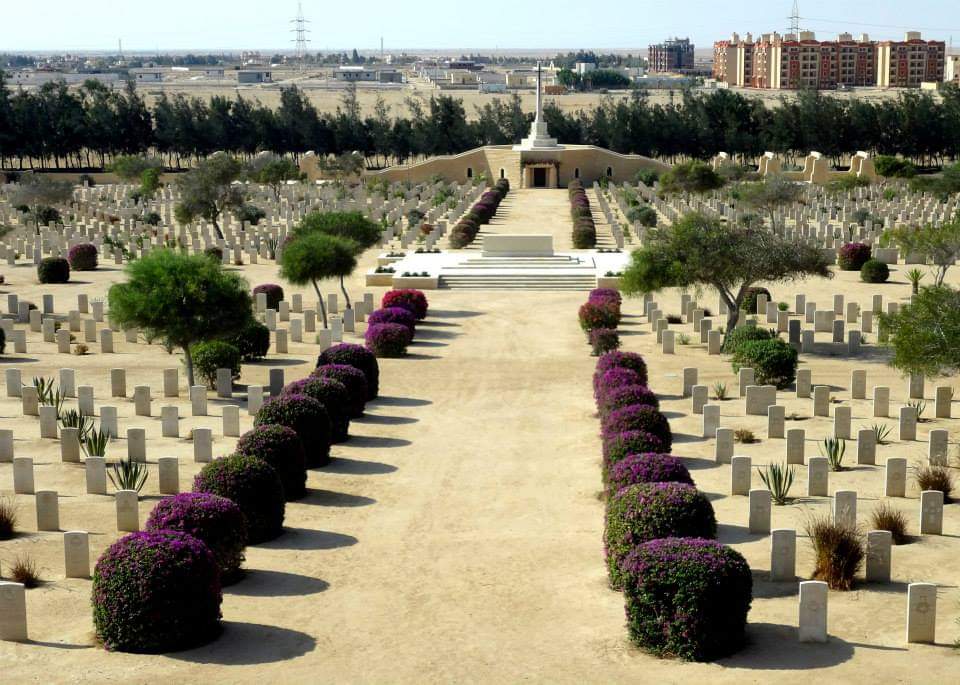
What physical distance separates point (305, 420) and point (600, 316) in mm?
12870

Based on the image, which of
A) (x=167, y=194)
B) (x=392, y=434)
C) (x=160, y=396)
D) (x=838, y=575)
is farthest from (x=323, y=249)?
(x=167, y=194)

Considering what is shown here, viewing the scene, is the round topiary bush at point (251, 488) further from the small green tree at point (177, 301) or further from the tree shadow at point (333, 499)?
the small green tree at point (177, 301)

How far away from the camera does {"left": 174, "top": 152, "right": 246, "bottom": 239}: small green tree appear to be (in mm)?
47625

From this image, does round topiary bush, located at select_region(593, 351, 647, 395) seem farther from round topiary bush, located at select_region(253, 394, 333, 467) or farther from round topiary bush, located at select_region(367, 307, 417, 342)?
round topiary bush, located at select_region(367, 307, 417, 342)

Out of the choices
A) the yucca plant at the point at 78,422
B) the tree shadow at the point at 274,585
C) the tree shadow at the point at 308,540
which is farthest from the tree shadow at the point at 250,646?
the yucca plant at the point at 78,422

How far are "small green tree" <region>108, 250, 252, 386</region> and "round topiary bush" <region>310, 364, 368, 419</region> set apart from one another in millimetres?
2955

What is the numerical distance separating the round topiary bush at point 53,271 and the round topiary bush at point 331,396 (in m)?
20.9

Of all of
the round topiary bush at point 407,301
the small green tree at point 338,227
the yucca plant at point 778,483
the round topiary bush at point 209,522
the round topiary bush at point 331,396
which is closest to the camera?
the round topiary bush at point 209,522

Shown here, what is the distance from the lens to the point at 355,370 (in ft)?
75.5

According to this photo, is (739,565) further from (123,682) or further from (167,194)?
(167,194)

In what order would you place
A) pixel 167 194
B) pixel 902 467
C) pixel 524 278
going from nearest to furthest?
pixel 902 467, pixel 524 278, pixel 167 194

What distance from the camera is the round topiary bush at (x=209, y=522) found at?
1404 centimetres

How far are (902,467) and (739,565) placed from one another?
6.47 metres

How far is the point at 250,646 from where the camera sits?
12852 millimetres
